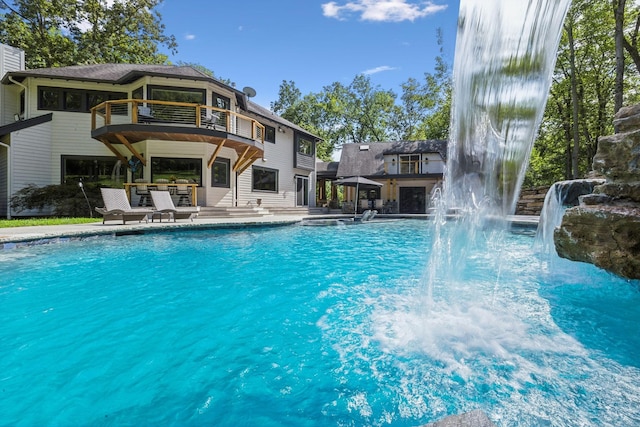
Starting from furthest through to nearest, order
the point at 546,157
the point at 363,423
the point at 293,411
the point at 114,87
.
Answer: the point at 546,157 < the point at 114,87 < the point at 293,411 < the point at 363,423

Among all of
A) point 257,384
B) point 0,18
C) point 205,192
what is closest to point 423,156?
point 205,192

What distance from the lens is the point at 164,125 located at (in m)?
12.9

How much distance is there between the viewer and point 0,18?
19.4 m

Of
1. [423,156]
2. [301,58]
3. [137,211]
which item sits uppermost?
[301,58]

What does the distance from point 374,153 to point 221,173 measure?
14.4 meters

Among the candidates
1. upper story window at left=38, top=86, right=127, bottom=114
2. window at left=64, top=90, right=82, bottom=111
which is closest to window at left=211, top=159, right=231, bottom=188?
upper story window at left=38, top=86, right=127, bottom=114

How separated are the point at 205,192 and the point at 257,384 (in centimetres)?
1421

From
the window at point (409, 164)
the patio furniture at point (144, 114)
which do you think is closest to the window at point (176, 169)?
the patio furniture at point (144, 114)

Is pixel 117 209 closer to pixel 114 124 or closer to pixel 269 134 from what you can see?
pixel 114 124

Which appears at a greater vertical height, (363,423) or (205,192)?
(205,192)

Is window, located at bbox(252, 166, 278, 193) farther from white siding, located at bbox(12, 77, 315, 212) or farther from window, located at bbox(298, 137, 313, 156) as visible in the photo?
window, located at bbox(298, 137, 313, 156)

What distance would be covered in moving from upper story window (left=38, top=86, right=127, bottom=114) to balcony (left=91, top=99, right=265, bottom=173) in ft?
2.42

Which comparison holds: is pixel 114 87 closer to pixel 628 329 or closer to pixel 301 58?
pixel 301 58

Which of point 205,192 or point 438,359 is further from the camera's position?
point 205,192
